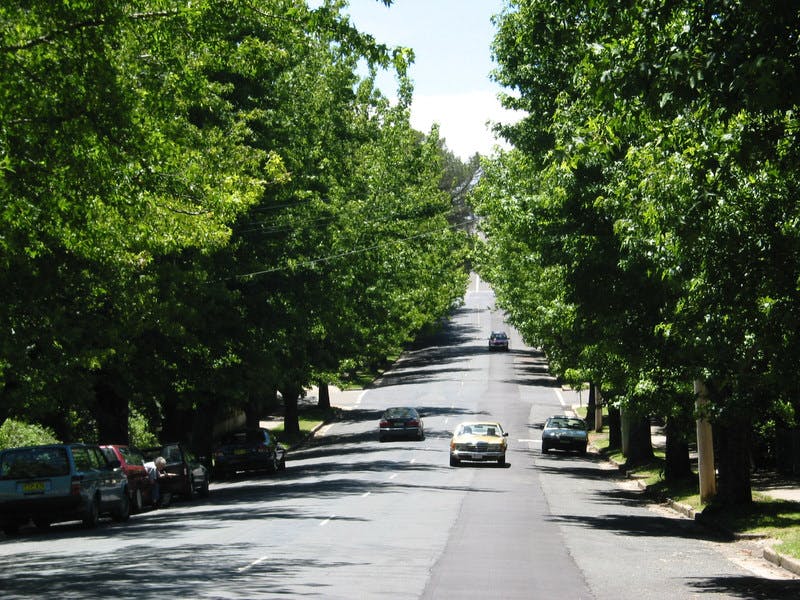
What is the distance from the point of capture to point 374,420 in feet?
210

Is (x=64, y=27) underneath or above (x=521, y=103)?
underneath

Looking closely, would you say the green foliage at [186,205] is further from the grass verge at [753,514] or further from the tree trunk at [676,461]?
the tree trunk at [676,461]

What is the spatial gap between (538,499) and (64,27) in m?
17.0

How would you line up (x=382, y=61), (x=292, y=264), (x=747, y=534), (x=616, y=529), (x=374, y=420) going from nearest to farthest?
(x=382, y=61)
(x=747, y=534)
(x=616, y=529)
(x=292, y=264)
(x=374, y=420)

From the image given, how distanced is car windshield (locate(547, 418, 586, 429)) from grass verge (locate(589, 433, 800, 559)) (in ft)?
50.1

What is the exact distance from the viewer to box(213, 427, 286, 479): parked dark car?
40.1 meters

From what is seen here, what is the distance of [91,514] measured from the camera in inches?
910

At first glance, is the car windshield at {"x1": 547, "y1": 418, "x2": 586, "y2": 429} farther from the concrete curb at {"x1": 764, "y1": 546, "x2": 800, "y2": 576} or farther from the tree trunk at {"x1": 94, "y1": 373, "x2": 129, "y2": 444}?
the concrete curb at {"x1": 764, "y1": 546, "x2": 800, "y2": 576}

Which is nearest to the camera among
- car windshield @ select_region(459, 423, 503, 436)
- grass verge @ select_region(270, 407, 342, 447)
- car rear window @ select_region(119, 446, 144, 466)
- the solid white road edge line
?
the solid white road edge line

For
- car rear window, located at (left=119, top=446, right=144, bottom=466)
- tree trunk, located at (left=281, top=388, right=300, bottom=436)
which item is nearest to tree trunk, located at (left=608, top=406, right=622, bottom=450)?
tree trunk, located at (left=281, top=388, right=300, bottom=436)

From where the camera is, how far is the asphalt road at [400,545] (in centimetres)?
1367

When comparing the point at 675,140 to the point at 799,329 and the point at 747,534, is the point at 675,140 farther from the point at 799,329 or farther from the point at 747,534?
the point at 747,534

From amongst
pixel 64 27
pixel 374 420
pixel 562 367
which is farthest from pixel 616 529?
pixel 374 420

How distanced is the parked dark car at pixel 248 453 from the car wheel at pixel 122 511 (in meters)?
14.7
